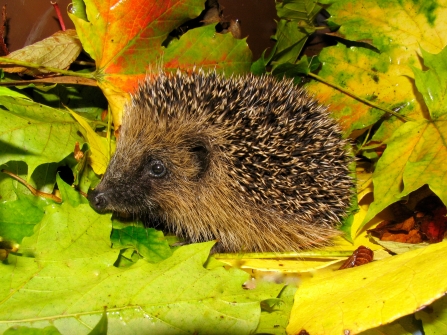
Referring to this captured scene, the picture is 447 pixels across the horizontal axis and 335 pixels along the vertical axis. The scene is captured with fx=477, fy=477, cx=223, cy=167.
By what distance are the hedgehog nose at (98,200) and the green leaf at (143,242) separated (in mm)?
165

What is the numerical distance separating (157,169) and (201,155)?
233 millimetres

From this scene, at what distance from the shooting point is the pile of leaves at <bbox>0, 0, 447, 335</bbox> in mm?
1769

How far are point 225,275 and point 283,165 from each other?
2.01ft

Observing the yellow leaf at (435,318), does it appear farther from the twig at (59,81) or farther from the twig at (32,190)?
the twig at (59,81)

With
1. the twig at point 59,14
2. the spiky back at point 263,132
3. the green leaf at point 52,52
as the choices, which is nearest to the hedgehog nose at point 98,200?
the spiky back at point 263,132

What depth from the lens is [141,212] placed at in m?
2.42

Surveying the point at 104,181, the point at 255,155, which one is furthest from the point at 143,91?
the point at 255,155

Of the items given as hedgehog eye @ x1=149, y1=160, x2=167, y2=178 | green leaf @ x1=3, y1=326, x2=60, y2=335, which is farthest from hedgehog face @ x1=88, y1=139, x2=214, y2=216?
green leaf @ x1=3, y1=326, x2=60, y2=335

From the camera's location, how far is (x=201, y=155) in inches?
90.2

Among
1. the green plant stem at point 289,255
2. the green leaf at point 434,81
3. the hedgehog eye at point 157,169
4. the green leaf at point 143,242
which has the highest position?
the green leaf at point 434,81

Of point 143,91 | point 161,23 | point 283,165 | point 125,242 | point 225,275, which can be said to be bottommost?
point 125,242

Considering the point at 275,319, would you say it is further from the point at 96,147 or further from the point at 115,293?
the point at 96,147

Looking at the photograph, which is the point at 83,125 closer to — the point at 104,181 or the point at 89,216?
the point at 104,181

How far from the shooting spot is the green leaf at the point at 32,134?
75.7 inches
